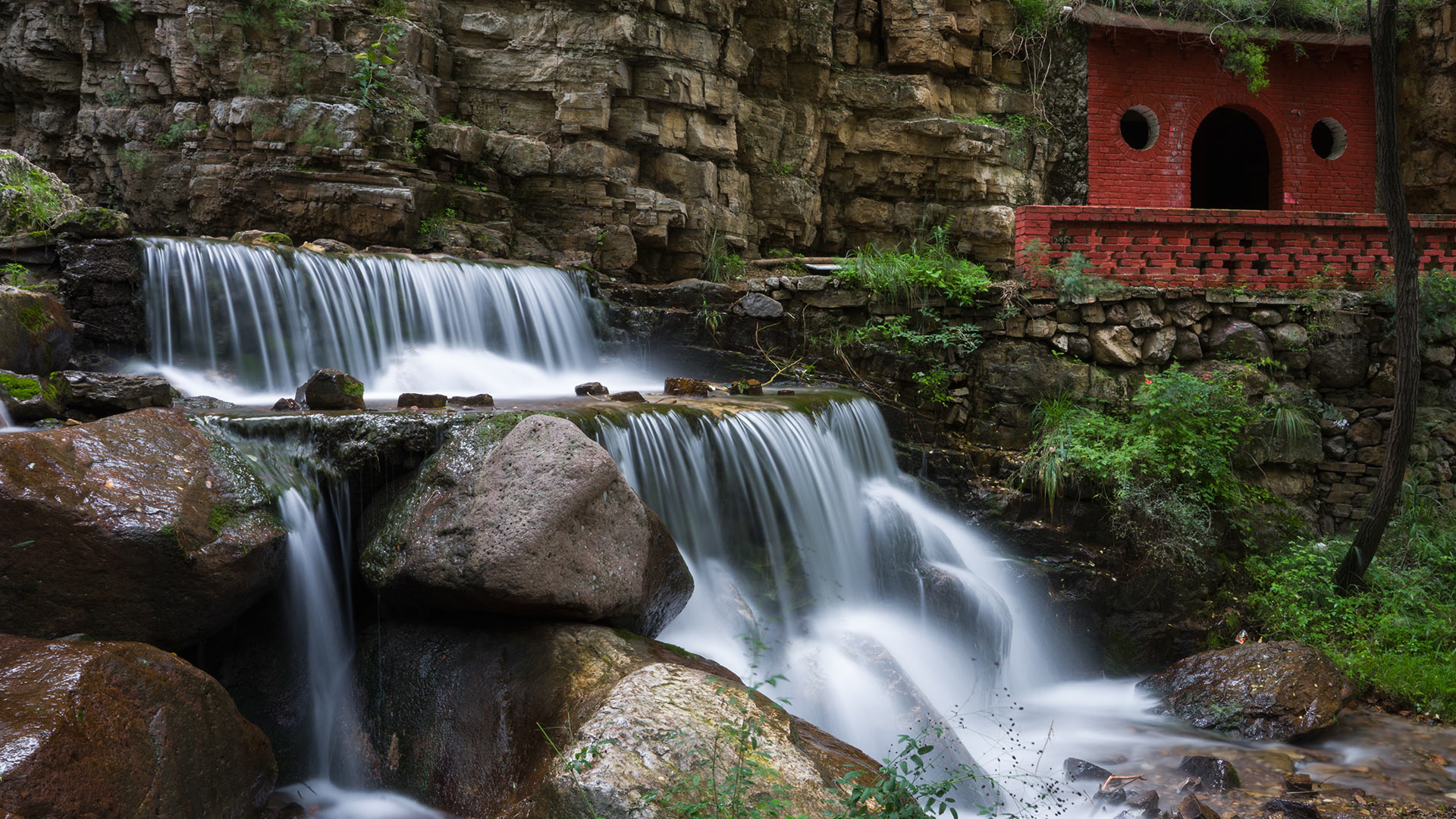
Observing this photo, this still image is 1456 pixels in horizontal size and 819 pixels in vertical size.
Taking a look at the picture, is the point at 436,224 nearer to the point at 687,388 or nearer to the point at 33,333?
the point at 687,388

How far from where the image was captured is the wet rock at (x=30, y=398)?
182 inches

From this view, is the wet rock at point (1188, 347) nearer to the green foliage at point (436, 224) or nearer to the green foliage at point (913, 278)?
the green foliage at point (913, 278)

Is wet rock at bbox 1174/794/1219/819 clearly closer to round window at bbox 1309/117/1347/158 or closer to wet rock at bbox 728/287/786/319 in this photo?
wet rock at bbox 728/287/786/319

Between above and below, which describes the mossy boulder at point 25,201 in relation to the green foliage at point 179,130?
below

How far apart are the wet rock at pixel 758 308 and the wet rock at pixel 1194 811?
5.67 meters

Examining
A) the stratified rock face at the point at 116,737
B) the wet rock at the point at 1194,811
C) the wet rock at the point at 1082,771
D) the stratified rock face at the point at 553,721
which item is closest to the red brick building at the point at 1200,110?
the wet rock at the point at 1082,771

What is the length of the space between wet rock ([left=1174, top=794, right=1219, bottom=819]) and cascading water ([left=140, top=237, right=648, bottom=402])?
16.8 ft

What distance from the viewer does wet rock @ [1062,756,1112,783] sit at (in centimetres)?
498

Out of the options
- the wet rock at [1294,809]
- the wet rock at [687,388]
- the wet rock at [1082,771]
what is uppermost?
the wet rock at [687,388]

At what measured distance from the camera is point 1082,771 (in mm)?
5020

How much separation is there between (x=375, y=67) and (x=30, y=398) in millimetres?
6027

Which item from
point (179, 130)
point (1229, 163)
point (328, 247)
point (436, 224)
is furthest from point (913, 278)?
point (1229, 163)

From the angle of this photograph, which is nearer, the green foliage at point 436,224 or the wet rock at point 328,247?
the wet rock at point 328,247

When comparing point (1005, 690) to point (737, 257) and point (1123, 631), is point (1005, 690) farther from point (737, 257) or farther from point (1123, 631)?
point (737, 257)
